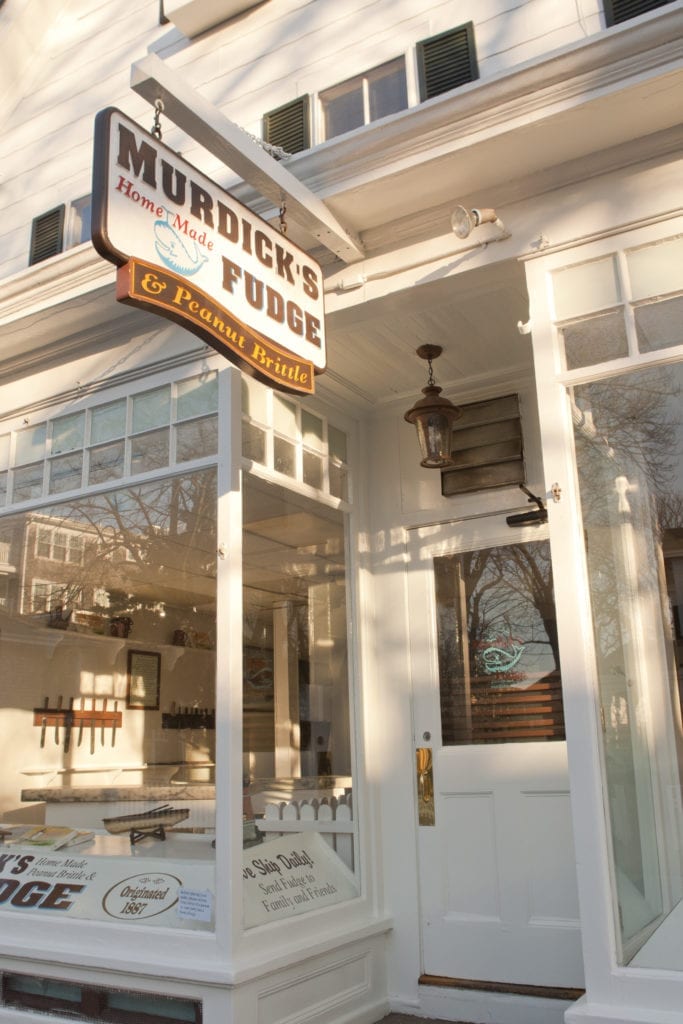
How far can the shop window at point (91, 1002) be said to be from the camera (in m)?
3.31

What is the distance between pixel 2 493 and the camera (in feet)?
15.7

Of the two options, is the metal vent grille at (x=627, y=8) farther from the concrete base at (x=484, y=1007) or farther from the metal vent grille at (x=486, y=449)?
the concrete base at (x=484, y=1007)

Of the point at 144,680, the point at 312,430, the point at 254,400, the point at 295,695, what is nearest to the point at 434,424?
the point at 312,430

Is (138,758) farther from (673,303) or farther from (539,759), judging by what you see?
(673,303)

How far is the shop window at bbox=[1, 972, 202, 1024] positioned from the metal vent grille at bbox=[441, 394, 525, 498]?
2614mm

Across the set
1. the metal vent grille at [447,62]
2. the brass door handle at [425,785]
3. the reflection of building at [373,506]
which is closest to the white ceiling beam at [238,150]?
the reflection of building at [373,506]

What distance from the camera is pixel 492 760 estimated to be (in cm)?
407

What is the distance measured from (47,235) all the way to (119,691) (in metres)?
3.32

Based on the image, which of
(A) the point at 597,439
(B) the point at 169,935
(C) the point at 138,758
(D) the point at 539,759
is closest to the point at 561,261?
(A) the point at 597,439

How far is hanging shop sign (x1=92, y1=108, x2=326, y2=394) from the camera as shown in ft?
8.84

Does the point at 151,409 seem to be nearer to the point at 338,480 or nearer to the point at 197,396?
the point at 197,396

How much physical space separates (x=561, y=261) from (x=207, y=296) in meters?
1.34

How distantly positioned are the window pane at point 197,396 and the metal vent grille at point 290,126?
1153mm

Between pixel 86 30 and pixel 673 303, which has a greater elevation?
pixel 86 30
